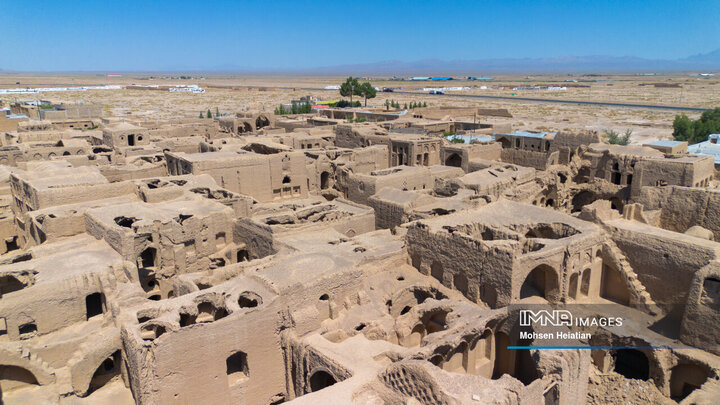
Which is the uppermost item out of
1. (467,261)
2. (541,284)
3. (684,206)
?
(684,206)

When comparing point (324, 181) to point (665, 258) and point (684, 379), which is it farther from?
→ point (684, 379)

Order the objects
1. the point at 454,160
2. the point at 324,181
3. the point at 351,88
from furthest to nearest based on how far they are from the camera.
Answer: the point at 351,88 < the point at 454,160 < the point at 324,181

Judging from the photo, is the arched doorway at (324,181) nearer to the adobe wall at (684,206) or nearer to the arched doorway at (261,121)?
the adobe wall at (684,206)

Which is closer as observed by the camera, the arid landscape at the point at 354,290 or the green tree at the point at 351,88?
the arid landscape at the point at 354,290

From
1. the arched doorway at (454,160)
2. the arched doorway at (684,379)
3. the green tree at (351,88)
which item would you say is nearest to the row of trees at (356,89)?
the green tree at (351,88)

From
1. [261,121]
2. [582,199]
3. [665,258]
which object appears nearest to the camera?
[665,258]

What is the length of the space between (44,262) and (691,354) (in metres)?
23.3

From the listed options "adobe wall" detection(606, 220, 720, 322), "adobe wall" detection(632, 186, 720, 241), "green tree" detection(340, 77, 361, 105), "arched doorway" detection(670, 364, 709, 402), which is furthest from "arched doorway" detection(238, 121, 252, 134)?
"arched doorway" detection(670, 364, 709, 402)

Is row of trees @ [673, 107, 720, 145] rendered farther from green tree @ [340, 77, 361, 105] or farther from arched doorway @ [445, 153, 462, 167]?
green tree @ [340, 77, 361, 105]

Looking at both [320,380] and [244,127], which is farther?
[244,127]

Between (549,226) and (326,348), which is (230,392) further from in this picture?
(549,226)

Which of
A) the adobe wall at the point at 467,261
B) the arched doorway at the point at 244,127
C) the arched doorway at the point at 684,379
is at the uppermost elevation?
the arched doorway at the point at 244,127

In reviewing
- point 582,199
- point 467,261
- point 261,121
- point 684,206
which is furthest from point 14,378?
point 261,121

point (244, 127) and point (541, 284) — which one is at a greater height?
point (244, 127)
